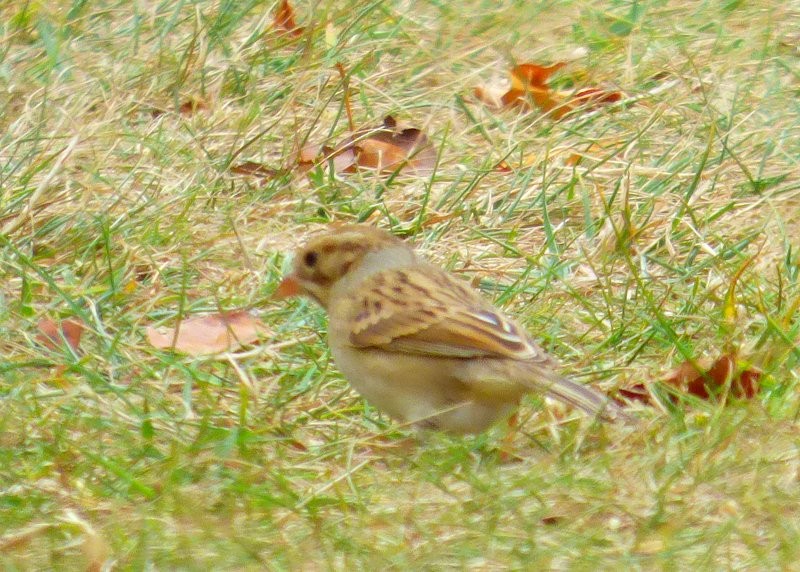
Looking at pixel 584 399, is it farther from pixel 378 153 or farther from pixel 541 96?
pixel 541 96

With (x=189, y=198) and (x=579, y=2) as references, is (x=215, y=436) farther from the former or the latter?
(x=579, y=2)

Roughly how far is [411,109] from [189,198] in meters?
1.29

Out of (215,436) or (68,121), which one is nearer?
(215,436)

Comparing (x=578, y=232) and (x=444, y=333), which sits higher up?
(x=444, y=333)

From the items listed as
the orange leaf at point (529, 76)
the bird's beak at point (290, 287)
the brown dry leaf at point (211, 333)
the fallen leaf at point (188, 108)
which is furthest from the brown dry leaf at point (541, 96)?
the bird's beak at point (290, 287)

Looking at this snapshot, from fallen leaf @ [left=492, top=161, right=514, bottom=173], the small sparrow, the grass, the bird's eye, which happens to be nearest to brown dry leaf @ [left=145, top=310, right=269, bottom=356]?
the grass

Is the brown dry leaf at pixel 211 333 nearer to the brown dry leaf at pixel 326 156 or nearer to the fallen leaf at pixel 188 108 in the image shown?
the brown dry leaf at pixel 326 156

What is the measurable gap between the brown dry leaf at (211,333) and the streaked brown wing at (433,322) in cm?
63

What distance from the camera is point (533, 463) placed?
168 inches

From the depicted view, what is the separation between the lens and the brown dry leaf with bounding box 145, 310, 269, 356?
515cm

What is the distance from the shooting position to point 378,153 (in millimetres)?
6535

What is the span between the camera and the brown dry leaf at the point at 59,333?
5141 millimetres

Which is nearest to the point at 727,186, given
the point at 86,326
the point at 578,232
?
the point at 578,232

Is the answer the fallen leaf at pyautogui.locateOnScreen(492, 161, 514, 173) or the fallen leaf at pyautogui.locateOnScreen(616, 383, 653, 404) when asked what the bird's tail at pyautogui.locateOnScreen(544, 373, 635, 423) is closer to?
the fallen leaf at pyautogui.locateOnScreen(616, 383, 653, 404)
